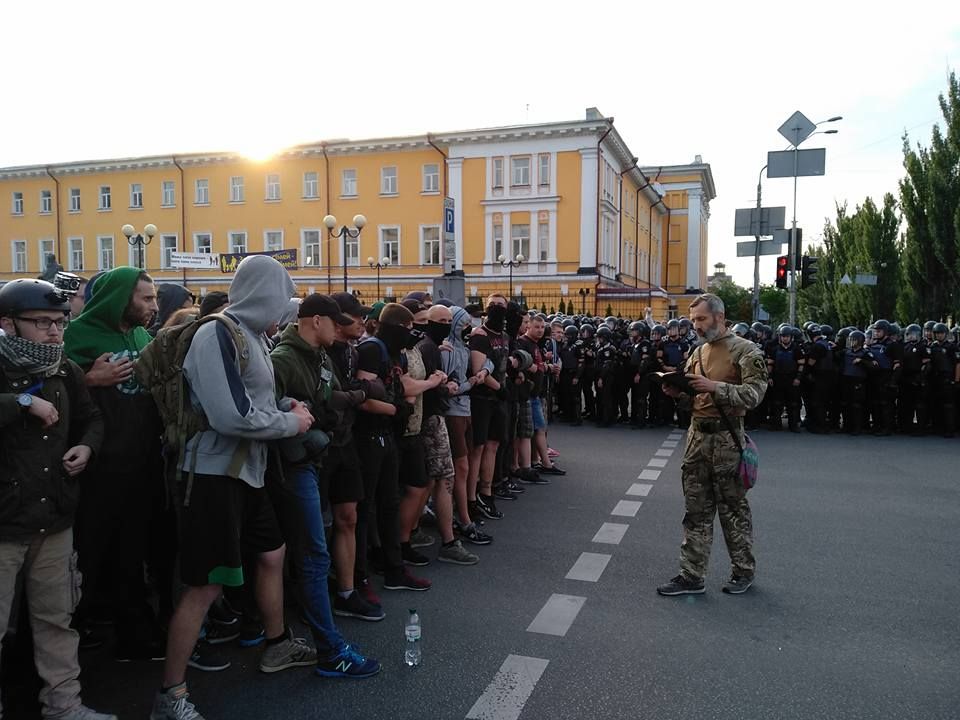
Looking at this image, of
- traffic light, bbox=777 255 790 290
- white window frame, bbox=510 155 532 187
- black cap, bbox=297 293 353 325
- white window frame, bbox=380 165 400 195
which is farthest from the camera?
white window frame, bbox=380 165 400 195

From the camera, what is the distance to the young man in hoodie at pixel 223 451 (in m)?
3.22

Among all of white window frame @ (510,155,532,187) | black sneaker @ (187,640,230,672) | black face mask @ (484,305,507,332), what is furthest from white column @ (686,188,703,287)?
black sneaker @ (187,640,230,672)

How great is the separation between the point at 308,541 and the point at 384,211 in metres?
43.9

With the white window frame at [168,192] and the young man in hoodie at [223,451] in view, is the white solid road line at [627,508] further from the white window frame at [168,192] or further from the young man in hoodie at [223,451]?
the white window frame at [168,192]

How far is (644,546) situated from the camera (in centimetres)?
635

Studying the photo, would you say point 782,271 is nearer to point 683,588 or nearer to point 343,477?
point 683,588

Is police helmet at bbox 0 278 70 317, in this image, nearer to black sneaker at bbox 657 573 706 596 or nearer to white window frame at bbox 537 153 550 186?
black sneaker at bbox 657 573 706 596

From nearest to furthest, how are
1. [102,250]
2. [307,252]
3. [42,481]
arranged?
[42,481] < [307,252] < [102,250]

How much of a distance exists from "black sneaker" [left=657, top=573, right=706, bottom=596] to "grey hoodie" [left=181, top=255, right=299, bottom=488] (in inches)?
123

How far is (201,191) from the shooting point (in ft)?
162

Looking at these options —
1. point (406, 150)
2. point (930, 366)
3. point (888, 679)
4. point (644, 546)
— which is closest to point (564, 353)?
point (930, 366)

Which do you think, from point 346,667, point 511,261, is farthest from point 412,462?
point 511,261

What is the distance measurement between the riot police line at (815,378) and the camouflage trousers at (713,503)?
7.58 metres

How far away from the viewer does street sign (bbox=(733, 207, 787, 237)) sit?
20.4m
